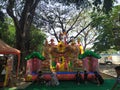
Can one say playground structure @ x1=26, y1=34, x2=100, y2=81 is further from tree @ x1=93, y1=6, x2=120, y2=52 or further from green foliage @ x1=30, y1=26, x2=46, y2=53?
green foliage @ x1=30, y1=26, x2=46, y2=53

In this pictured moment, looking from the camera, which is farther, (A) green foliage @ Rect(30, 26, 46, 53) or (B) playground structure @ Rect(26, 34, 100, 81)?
(A) green foliage @ Rect(30, 26, 46, 53)

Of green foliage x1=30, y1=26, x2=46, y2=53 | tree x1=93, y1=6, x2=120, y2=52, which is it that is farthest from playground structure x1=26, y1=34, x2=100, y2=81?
green foliage x1=30, y1=26, x2=46, y2=53

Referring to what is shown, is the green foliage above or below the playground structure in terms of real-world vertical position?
above

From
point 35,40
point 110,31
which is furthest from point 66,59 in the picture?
point 35,40

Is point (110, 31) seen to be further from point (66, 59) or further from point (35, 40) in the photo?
point (66, 59)

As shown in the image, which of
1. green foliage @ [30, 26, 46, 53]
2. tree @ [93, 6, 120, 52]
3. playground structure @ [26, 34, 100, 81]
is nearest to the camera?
playground structure @ [26, 34, 100, 81]

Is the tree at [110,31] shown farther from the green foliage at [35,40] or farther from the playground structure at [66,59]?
the playground structure at [66,59]

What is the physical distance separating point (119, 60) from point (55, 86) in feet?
137

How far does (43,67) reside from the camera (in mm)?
19297

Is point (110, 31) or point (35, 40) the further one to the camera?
point (35, 40)

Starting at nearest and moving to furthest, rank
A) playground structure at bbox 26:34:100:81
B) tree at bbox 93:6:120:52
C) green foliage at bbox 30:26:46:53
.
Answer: playground structure at bbox 26:34:100:81 < tree at bbox 93:6:120:52 < green foliage at bbox 30:26:46:53

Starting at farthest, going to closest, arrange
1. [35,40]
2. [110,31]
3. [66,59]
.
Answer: [35,40]
[110,31]
[66,59]

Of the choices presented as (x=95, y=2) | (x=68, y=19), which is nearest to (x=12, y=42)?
(x=68, y=19)

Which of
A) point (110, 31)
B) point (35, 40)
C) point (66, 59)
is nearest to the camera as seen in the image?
point (66, 59)
